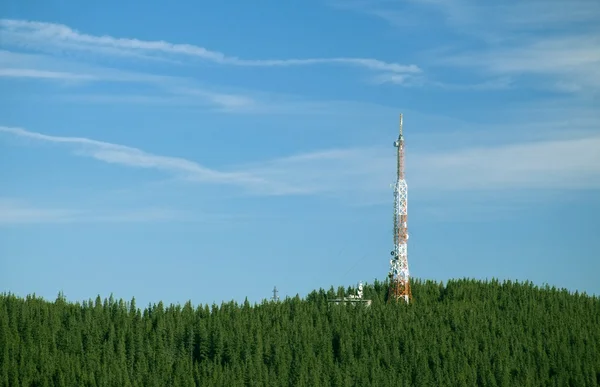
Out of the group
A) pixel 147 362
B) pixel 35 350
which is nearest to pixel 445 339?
pixel 147 362

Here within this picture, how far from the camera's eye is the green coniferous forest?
156750 mm

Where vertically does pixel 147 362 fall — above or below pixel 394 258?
below

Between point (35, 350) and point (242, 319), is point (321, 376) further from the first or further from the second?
point (35, 350)

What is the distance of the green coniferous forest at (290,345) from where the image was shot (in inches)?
6171

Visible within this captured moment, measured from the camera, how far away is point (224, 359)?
167375 millimetres

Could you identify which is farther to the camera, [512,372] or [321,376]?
[512,372]

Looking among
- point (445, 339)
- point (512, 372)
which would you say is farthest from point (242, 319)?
point (512, 372)

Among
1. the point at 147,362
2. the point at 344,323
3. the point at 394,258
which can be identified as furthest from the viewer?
the point at 344,323

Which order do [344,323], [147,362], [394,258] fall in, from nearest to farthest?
[394,258], [147,362], [344,323]

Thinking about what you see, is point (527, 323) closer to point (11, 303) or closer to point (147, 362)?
point (147, 362)

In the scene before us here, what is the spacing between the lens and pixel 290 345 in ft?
547

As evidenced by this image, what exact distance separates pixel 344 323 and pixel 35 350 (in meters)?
48.5

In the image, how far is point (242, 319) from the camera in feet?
587

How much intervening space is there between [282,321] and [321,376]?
78.9ft
